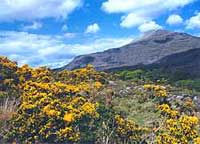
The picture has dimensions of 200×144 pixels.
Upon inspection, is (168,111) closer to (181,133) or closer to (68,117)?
(181,133)

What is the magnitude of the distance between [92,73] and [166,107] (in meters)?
5.53

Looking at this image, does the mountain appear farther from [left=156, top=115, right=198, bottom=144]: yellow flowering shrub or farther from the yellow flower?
the yellow flower

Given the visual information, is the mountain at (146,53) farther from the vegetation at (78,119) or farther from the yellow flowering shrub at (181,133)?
the yellow flowering shrub at (181,133)

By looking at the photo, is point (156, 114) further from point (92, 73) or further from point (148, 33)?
point (148, 33)

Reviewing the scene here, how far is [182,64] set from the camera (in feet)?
192

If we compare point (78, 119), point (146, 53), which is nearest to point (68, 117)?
point (78, 119)

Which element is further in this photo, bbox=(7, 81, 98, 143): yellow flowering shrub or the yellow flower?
the yellow flower

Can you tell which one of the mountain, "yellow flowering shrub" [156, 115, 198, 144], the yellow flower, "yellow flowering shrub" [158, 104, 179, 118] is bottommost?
"yellow flowering shrub" [156, 115, 198, 144]

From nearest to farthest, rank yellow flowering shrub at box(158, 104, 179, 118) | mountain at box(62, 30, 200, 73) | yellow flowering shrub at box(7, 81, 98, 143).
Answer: yellow flowering shrub at box(7, 81, 98, 143), yellow flowering shrub at box(158, 104, 179, 118), mountain at box(62, 30, 200, 73)

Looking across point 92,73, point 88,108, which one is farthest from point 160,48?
point 88,108

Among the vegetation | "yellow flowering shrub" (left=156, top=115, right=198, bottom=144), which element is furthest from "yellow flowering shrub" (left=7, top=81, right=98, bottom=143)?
"yellow flowering shrub" (left=156, top=115, right=198, bottom=144)

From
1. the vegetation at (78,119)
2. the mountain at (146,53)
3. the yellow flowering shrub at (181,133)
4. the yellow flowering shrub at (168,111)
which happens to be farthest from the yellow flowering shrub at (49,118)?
the mountain at (146,53)

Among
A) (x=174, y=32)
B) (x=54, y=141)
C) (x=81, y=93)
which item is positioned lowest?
(x=54, y=141)

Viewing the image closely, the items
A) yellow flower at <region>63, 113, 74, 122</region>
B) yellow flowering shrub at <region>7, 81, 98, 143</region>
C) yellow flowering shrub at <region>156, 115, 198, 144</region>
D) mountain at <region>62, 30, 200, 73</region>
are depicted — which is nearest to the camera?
yellow flowering shrub at <region>156, 115, 198, 144</region>
